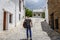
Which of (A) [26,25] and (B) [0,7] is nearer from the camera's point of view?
(A) [26,25]

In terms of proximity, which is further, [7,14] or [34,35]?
[7,14]

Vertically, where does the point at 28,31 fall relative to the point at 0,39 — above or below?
above

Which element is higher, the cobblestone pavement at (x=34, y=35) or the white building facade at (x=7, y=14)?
the white building facade at (x=7, y=14)

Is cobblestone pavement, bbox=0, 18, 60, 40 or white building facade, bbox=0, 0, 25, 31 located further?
white building facade, bbox=0, 0, 25, 31

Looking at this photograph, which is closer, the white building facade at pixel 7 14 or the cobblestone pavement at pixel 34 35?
the cobblestone pavement at pixel 34 35

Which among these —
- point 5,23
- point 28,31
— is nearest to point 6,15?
point 5,23

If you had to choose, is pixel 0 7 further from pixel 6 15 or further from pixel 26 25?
pixel 26 25

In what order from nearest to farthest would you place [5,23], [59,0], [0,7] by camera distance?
[59,0] < [0,7] < [5,23]

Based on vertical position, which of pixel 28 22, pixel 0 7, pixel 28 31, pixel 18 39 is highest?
pixel 0 7

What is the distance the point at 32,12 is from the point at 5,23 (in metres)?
35.9

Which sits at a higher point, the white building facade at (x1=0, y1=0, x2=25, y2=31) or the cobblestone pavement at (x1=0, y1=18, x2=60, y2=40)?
the white building facade at (x1=0, y1=0, x2=25, y2=31)

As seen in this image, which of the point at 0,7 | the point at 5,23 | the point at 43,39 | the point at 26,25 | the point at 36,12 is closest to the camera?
the point at 26,25

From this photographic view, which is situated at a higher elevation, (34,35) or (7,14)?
(7,14)

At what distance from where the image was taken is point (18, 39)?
1111 centimetres
